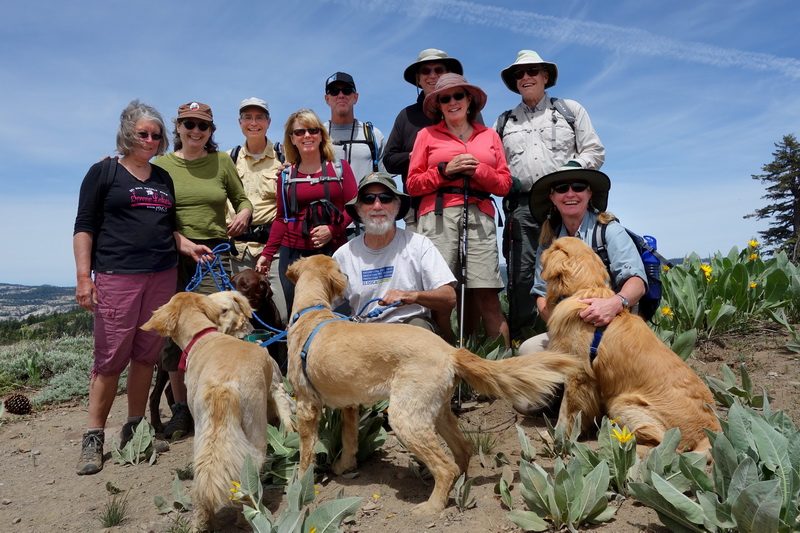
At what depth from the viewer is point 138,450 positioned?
15.3 ft

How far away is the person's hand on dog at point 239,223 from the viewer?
18.3 feet

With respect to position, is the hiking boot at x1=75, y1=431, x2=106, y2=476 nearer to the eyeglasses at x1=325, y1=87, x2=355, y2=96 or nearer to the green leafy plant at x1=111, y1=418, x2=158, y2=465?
the green leafy plant at x1=111, y1=418, x2=158, y2=465

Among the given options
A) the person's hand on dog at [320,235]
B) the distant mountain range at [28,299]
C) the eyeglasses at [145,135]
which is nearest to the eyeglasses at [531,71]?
the person's hand on dog at [320,235]

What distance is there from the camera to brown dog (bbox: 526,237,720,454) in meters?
3.47

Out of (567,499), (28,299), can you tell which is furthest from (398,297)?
(28,299)

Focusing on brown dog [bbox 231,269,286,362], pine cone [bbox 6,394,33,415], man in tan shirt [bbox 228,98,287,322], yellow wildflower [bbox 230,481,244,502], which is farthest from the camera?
pine cone [bbox 6,394,33,415]

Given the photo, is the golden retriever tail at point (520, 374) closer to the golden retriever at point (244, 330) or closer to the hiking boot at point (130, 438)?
the golden retriever at point (244, 330)

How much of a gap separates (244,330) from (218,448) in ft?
4.81

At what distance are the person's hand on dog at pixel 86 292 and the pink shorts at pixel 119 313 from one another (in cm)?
6

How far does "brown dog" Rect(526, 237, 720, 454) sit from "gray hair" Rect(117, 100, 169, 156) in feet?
11.7

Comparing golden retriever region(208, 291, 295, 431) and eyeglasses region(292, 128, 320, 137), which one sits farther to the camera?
eyeglasses region(292, 128, 320, 137)

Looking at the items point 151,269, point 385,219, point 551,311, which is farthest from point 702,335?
point 151,269

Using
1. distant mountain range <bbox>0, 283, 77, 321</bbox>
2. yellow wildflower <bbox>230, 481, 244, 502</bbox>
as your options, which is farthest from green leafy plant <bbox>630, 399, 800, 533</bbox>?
distant mountain range <bbox>0, 283, 77, 321</bbox>

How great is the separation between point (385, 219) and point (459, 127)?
1.45 metres
